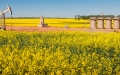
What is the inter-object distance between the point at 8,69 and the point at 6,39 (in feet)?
28.2

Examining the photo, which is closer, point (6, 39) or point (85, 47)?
point (85, 47)

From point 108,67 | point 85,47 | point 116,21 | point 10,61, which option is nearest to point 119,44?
point 85,47

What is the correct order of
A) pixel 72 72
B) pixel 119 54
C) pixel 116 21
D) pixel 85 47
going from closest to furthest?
pixel 72 72, pixel 119 54, pixel 85 47, pixel 116 21

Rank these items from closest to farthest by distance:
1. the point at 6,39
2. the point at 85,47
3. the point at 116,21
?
1. the point at 85,47
2. the point at 6,39
3. the point at 116,21

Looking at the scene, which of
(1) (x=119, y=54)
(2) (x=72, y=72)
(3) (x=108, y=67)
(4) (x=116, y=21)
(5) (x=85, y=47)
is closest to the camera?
(2) (x=72, y=72)

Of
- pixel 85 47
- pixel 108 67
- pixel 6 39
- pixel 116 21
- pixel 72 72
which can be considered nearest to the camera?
pixel 72 72

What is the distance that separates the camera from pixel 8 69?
8.82 metres

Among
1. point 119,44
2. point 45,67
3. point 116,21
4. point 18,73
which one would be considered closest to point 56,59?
point 45,67

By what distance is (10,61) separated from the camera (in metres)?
9.72

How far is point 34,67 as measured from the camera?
28.9 feet

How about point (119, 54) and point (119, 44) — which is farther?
point (119, 44)

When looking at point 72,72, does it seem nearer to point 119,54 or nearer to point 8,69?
point 8,69

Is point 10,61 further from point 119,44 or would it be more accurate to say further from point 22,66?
point 119,44

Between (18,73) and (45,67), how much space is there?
29.8 inches
